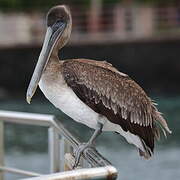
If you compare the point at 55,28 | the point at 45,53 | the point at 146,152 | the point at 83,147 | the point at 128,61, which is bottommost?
the point at 128,61

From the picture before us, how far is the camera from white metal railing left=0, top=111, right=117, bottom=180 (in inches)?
95.9

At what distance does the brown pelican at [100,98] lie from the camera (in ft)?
13.1

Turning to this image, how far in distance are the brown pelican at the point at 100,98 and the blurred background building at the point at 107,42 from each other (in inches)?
789

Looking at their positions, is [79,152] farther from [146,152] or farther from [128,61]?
[128,61]

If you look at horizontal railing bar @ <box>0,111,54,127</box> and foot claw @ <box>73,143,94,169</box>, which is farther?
horizontal railing bar @ <box>0,111,54,127</box>

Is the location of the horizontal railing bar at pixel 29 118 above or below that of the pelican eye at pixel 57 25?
below

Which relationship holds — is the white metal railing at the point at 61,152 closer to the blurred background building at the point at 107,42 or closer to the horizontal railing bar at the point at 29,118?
the horizontal railing bar at the point at 29,118

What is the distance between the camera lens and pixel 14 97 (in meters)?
28.8

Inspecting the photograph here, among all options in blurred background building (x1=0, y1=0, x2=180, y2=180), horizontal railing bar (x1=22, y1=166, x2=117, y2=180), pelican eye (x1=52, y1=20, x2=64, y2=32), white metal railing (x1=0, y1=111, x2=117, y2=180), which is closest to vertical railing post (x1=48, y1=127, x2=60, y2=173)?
white metal railing (x1=0, y1=111, x2=117, y2=180)

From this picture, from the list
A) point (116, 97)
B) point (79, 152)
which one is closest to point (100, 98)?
point (116, 97)

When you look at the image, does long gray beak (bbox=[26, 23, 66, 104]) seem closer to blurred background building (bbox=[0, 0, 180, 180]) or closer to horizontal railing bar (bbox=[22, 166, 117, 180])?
horizontal railing bar (bbox=[22, 166, 117, 180])

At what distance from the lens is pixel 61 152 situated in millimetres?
3887

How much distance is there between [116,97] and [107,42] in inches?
1055

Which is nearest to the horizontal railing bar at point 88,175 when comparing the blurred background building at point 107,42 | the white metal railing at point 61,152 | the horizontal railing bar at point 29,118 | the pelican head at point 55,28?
the white metal railing at point 61,152
